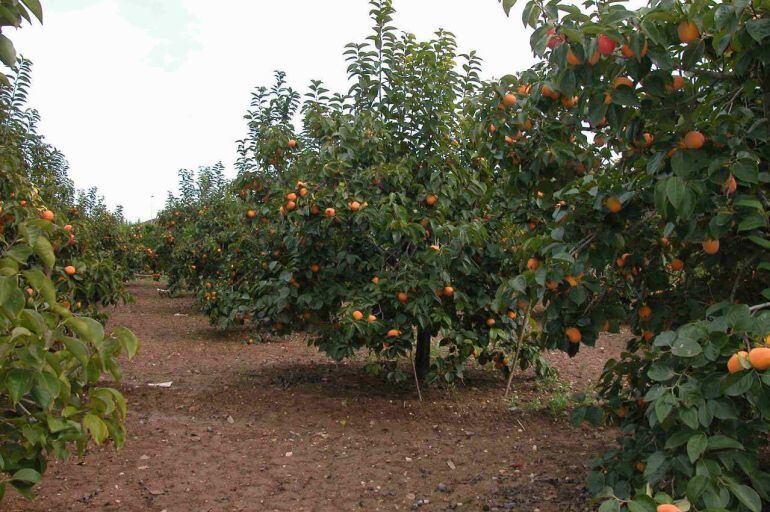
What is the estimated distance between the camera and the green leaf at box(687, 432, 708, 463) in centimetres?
155

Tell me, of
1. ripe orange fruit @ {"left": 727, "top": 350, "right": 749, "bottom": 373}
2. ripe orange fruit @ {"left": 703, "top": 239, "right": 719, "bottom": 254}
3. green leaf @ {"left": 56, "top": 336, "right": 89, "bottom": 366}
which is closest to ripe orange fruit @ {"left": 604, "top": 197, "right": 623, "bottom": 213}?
ripe orange fruit @ {"left": 703, "top": 239, "right": 719, "bottom": 254}

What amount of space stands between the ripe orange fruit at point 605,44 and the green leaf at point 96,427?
192 centimetres

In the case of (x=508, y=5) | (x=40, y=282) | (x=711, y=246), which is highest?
(x=508, y=5)

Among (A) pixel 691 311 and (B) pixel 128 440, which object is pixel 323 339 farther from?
(A) pixel 691 311

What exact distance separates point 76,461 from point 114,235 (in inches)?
311

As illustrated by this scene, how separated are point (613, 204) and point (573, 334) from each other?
0.52m

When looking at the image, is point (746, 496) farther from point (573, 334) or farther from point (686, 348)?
point (573, 334)

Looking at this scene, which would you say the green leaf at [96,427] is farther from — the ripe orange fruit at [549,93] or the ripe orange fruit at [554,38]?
the ripe orange fruit at [549,93]

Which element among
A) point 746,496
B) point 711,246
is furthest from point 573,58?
point 746,496

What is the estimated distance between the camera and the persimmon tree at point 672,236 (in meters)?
1.60

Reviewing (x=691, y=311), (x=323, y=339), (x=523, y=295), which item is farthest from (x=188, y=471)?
(x=691, y=311)

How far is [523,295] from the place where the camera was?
7.48ft

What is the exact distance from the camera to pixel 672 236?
2.54m

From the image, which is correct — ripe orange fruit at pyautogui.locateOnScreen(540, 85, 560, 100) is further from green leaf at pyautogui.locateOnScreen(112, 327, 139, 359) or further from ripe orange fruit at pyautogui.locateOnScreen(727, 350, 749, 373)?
green leaf at pyautogui.locateOnScreen(112, 327, 139, 359)
